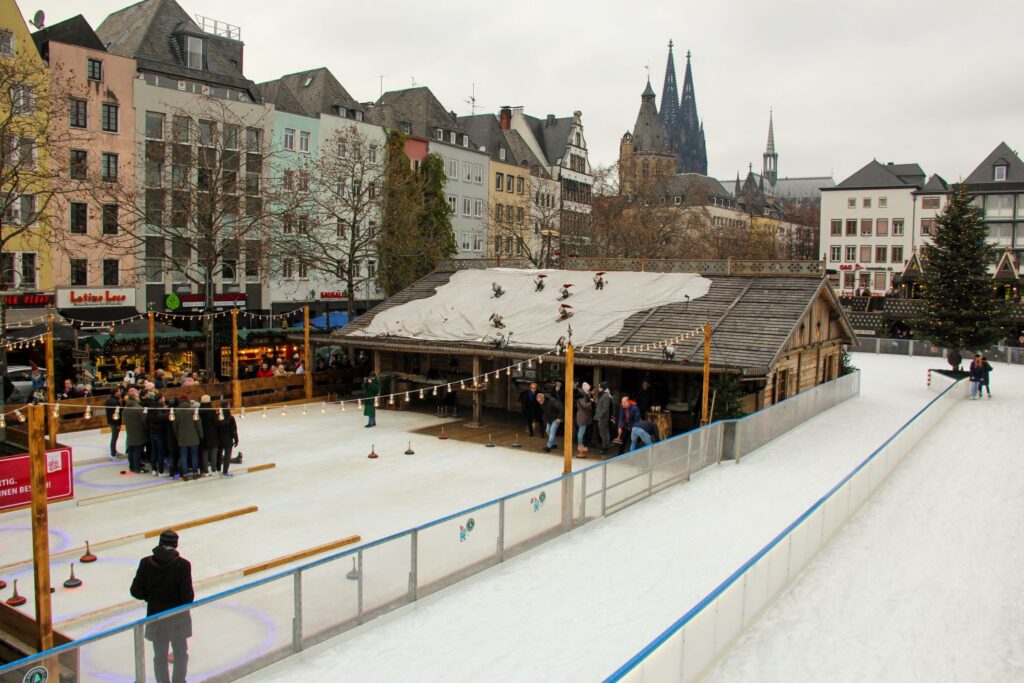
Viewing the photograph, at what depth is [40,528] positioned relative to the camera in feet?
30.8

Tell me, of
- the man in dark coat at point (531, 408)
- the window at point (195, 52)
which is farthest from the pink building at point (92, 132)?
the man in dark coat at point (531, 408)

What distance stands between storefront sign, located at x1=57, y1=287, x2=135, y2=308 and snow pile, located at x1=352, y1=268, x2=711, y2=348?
52.4 ft

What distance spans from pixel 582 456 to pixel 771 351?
5666 millimetres

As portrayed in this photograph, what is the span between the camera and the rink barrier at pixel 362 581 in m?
8.00

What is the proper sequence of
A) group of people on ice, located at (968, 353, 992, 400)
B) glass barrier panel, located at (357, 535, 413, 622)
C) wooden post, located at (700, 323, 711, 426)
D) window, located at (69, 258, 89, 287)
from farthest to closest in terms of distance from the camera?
window, located at (69, 258, 89, 287), group of people on ice, located at (968, 353, 992, 400), wooden post, located at (700, 323, 711, 426), glass barrier panel, located at (357, 535, 413, 622)

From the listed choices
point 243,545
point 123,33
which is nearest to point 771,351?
point 243,545

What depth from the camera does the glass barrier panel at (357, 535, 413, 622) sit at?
10367mm

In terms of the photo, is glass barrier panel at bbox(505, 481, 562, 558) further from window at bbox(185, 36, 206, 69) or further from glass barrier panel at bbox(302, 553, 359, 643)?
window at bbox(185, 36, 206, 69)

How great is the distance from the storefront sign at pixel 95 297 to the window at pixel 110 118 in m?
7.11

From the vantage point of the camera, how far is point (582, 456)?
20969mm

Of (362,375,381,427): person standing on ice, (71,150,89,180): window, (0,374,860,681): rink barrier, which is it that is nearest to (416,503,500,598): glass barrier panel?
(0,374,860,681): rink barrier

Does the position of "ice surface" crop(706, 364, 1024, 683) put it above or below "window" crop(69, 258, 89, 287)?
below

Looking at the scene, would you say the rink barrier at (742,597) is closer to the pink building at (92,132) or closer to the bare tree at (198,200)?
the bare tree at (198,200)

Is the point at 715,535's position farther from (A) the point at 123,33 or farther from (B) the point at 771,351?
(A) the point at 123,33
